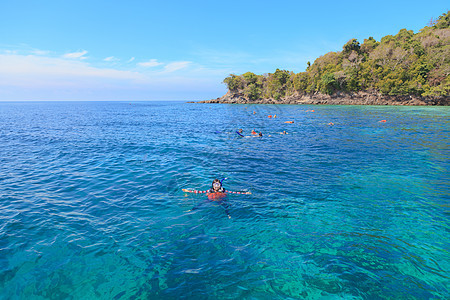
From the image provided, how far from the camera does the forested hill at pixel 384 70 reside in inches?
3374

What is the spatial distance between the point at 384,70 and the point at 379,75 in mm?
2674

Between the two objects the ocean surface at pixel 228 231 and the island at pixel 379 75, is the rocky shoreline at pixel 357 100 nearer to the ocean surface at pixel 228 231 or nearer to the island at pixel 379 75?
the island at pixel 379 75

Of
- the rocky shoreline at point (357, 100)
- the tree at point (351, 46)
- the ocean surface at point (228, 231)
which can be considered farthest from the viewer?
the tree at point (351, 46)

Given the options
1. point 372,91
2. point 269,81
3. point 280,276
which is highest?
point 269,81

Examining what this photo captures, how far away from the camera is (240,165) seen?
1995 centimetres

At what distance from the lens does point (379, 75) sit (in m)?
97.6

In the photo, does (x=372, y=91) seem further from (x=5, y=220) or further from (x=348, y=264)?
(x=5, y=220)

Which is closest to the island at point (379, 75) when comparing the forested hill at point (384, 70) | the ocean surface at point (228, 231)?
the forested hill at point (384, 70)

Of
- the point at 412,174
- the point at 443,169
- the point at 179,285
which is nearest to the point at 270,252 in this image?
the point at 179,285

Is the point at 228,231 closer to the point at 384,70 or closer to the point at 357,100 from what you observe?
the point at 384,70

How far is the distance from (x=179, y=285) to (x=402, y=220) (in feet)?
34.6

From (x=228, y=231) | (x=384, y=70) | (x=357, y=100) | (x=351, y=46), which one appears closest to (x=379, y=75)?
(x=384, y=70)

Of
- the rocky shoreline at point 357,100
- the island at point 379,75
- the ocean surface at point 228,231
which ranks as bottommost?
the ocean surface at point 228,231

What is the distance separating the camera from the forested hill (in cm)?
8569
